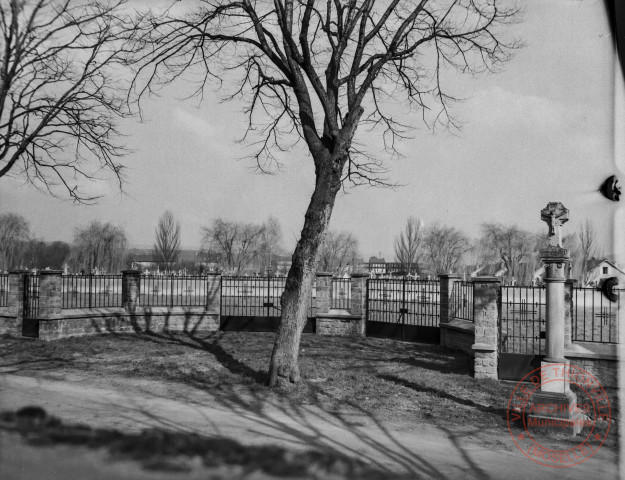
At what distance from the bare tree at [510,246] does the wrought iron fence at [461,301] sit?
117ft

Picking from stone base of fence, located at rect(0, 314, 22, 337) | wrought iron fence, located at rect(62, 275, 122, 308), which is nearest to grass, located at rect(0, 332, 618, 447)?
stone base of fence, located at rect(0, 314, 22, 337)

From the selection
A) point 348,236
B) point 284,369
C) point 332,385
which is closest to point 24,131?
point 284,369

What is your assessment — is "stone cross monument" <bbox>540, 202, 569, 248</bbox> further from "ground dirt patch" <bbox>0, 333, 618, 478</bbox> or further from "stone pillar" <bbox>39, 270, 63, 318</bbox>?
"stone pillar" <bbox>39, 270, 63, 318</bbox>

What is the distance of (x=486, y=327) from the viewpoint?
9.07 metres

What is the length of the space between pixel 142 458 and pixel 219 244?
57.6 m

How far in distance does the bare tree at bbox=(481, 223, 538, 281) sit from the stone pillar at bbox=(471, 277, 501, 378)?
40.1 meters

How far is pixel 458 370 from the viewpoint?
9.80 m

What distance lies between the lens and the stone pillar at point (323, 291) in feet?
49.0

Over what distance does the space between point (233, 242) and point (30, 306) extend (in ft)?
156

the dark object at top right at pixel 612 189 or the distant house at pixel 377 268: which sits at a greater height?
the dark object at top right at pixel 612 189

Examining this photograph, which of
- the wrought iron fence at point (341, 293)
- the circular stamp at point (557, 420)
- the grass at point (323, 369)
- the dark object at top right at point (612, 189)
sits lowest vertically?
the grass at point (323, 369)

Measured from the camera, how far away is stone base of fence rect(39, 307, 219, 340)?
42.2 ft

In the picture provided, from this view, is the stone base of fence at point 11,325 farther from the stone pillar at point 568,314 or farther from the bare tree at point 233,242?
the bare tree at point 233,242

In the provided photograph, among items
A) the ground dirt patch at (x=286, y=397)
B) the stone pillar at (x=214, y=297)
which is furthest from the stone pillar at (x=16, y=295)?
the stone pillar at (x=214, y=297)
